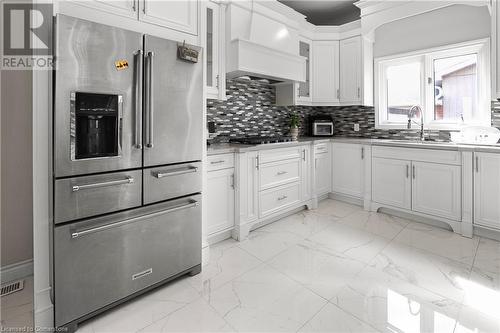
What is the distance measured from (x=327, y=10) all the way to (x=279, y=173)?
2.78 metres

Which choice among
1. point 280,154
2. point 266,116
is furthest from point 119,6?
point 266,116

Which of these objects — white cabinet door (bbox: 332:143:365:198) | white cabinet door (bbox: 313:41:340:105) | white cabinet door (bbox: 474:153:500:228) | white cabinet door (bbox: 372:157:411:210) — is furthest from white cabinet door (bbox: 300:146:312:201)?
white cabinet door (bbox: 474:153:500:228)

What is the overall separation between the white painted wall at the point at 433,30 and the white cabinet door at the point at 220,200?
3.06 metres

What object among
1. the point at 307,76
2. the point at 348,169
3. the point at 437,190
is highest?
the point at 307,76

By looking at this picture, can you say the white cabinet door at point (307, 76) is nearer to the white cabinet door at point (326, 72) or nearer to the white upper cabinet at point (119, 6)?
the white cabinet door at point (326, 72)

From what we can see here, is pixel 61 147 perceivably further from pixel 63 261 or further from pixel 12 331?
pixel 12 331

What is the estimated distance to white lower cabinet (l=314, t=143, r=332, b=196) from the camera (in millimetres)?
3941

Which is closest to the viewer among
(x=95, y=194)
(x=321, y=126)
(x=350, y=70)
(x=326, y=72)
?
(x=95, y=194)

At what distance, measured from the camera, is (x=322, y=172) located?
4.10 m

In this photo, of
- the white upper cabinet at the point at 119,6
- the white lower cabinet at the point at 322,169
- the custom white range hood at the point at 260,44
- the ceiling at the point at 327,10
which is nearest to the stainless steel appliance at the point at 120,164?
the white upper cabinet at the point at 119,6

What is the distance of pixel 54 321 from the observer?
1580 mm

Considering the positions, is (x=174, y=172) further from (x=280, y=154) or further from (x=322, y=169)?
(x=322, y=169)

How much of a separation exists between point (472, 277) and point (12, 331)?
3.08 meters

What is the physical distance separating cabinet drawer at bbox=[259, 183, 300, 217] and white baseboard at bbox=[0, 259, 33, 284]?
206 centimetres
